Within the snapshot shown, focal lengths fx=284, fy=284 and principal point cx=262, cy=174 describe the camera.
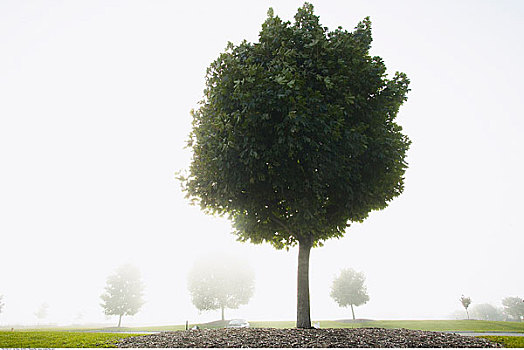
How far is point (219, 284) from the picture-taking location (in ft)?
163

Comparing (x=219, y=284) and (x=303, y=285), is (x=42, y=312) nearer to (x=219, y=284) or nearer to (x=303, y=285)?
(x=219, y=284)

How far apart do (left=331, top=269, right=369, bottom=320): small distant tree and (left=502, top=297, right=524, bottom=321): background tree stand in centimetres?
7698

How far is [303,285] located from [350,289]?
47.2 m

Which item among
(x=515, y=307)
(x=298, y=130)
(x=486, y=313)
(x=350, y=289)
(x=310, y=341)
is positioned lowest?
(x=486, y=313)

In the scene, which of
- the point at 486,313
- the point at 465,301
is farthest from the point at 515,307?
the point at 465,301

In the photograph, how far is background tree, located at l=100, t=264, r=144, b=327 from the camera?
47.4m

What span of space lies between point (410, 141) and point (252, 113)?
9130 millimetres

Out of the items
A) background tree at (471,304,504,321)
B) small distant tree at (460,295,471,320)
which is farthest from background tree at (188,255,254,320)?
background tree at (471,304,504,321)

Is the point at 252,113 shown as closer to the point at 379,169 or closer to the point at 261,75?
the point at 261,75

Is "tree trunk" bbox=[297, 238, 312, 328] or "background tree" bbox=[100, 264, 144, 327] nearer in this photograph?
"tree trunk" bbox=[297, 238, 312, 328]

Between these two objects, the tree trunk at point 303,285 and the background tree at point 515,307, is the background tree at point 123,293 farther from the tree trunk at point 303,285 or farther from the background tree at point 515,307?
the background tree at point 515,307

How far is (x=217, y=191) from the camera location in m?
12.7

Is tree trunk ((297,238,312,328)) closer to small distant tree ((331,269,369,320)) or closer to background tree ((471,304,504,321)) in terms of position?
small distant tree ((331,269,369,320))

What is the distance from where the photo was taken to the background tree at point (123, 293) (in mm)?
47375
